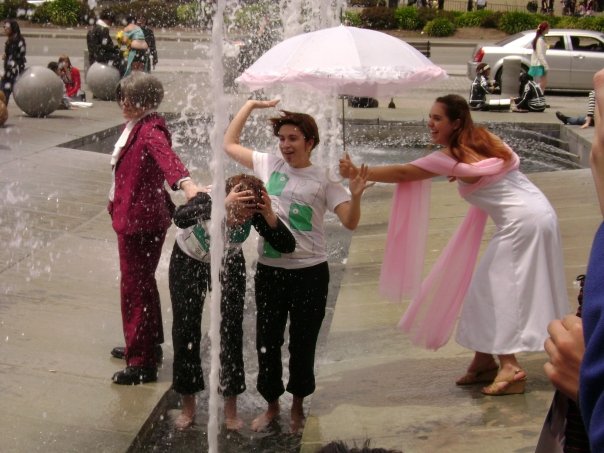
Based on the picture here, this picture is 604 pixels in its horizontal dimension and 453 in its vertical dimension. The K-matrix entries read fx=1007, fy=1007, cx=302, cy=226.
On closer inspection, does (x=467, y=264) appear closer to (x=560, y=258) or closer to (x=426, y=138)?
(x=560, y=258)

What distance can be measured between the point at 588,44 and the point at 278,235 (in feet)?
69.2

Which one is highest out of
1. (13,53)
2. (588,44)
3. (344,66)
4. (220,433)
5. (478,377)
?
(344,66)

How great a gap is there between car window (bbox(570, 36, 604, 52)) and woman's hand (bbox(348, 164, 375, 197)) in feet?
67.3

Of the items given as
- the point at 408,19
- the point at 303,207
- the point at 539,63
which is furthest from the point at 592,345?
the point at 408,19

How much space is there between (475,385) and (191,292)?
A: 5.36 feet

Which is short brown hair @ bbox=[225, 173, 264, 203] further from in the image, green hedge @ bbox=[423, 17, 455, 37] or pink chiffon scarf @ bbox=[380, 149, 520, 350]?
green hedge @ bbox=[423, 17, 455, 37]

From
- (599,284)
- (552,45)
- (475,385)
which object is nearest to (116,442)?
(475,385)

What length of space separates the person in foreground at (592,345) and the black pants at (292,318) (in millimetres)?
3256

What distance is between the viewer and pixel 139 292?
555 cm

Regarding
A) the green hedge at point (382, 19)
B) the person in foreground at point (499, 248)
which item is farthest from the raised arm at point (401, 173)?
the green hedge at point (382, 19)

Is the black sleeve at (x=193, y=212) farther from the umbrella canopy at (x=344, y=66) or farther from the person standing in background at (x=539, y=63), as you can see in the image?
the person standing in background at (x=539, y=63)

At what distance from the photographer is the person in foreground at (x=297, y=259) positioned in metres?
5.07

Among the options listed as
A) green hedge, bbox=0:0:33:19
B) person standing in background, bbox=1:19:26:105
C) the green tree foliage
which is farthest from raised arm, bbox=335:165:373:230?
green hedge, bbox=0:0:33:19

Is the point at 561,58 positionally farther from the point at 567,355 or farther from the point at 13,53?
the point at 567,355
